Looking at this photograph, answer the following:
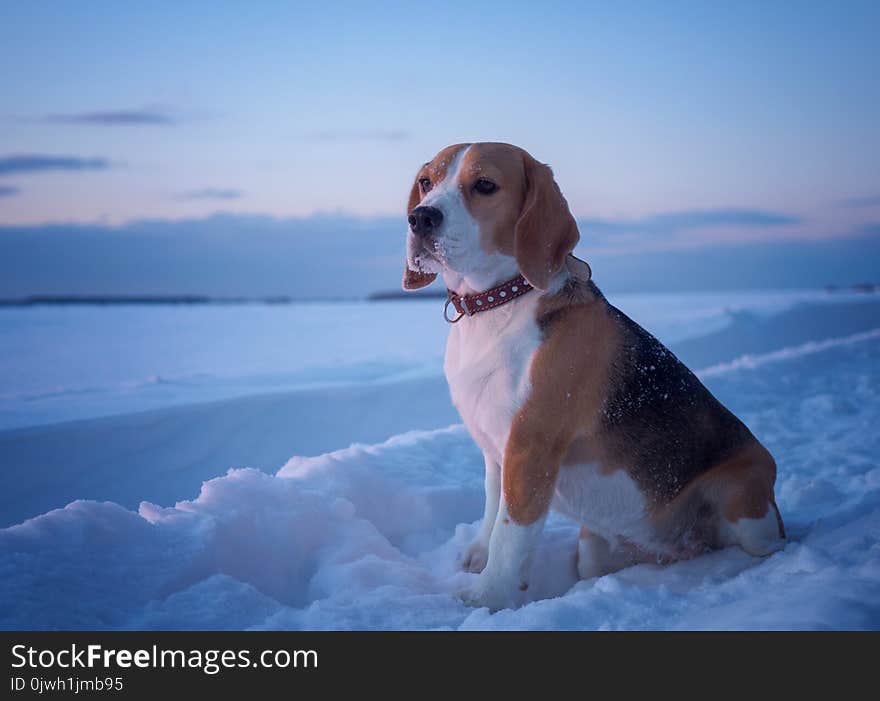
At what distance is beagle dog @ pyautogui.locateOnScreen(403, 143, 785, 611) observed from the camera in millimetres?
2664

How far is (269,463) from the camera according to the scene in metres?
5.64

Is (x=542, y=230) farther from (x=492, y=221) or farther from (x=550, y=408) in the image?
(x=550, y=408)

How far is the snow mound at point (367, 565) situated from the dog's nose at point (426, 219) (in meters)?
1.48

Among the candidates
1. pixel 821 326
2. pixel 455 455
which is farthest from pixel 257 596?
pixel 821 326

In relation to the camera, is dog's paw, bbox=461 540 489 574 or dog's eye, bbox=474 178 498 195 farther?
dog's paw, bbox=461 540 489 574

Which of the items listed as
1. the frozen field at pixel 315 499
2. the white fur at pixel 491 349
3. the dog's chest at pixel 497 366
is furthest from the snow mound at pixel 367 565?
the dog's chest at pixel 497 366

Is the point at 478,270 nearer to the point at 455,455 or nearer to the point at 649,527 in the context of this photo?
the point at 649,527

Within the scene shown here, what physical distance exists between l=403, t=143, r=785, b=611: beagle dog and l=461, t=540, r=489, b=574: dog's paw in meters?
0.33

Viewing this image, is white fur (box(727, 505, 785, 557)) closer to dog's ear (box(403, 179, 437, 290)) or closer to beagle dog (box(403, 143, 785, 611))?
beagle dog (box(403, 143, 785, 611))

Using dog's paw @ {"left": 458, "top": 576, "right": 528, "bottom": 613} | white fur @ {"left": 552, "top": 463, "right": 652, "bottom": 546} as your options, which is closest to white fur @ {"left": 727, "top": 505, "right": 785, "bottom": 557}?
white fur @ {"left": 552, "top": 463, "right": 652, "bottom": 546}

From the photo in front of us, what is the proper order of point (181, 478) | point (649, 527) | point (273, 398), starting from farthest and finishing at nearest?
point (273, 398) → point (181, 478) → point (649, 527)

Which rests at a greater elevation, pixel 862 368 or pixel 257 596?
pixel 862 368

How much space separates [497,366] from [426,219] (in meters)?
0.66
